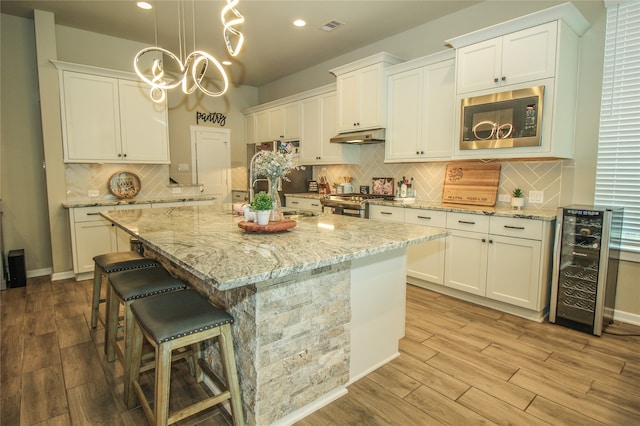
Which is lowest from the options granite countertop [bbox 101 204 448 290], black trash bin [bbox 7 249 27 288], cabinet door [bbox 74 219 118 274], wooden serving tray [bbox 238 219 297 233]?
black trash bin [bbox 7 249 27 288]

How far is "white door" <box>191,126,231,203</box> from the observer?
242 inches

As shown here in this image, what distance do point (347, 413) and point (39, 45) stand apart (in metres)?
4.98

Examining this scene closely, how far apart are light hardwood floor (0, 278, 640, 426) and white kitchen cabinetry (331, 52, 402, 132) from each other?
97.6 inches

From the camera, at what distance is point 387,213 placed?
4.04 meters

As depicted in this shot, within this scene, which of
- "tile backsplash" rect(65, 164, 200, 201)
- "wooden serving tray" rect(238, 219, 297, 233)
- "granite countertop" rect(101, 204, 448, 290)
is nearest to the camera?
"granite countertop" rect(101, 204, 448, 290)

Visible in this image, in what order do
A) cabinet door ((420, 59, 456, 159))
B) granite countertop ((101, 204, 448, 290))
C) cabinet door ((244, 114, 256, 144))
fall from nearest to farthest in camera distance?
1. granite countertop ((101, 204, 448, 290))
2. cabinet door ((420, 59, 456, 159))
3. cabinet door ((244, 114, 256, 144))

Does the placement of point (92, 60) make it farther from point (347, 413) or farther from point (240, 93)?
point (347, 413)

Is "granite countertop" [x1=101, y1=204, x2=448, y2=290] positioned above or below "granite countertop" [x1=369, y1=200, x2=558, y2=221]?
below

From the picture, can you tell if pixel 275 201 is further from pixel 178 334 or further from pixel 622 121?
pixel 622 121

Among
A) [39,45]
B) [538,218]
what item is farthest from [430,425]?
[39,45]

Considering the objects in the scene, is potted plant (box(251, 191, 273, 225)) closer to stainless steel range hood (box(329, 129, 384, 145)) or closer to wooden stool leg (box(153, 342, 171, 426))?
wooden stool leg (box(153, 342, 171, 426))

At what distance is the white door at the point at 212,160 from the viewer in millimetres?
6156

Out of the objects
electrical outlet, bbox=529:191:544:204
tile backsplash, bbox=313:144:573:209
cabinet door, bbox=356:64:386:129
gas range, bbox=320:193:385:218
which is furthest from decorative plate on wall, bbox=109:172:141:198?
electrical outlet, bbox=529:191:544:204

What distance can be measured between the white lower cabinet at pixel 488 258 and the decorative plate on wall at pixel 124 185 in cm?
363
